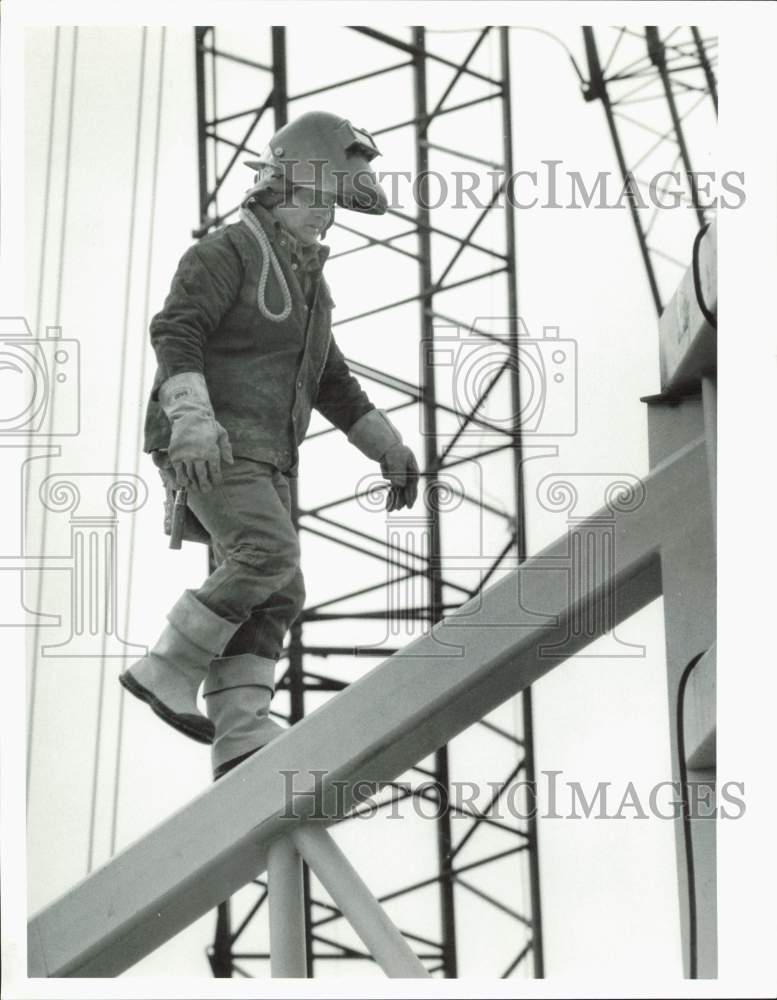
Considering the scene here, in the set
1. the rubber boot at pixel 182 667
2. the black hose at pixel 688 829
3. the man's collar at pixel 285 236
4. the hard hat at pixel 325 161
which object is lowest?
the black hose at pixel 688 829

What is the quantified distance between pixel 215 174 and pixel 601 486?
248 centimetres

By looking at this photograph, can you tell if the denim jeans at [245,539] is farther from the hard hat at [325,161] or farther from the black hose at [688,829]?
the black hose at [688,829]

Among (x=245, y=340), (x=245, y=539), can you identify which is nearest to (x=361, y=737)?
(x=245, y=539)

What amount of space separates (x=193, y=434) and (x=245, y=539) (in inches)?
14.3

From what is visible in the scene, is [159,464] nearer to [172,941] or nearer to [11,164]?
[11,164]

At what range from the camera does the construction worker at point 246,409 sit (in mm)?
5750

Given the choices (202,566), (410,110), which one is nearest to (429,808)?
(410,110)

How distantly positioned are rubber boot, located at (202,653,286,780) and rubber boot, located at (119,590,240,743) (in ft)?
0.35

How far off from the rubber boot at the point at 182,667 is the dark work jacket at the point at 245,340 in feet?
1.57

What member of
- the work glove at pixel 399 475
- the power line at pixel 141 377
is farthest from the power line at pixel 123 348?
the work glove at pixel 399 475

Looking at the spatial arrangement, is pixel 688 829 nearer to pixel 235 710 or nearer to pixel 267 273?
pixel 235 710

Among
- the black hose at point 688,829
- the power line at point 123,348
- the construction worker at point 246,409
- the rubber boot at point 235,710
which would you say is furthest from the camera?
the power line at point 123,348

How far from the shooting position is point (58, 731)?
620 centimetres

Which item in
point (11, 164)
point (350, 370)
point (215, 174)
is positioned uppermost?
point (215, 174)
